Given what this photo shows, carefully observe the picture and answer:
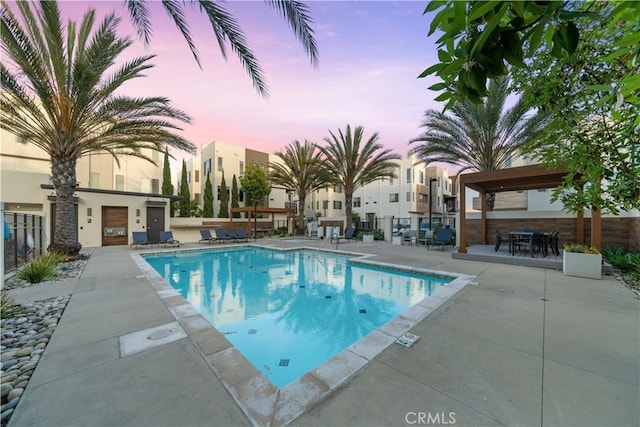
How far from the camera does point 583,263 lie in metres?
6.93

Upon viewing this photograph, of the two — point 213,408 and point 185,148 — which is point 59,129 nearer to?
point 185,148

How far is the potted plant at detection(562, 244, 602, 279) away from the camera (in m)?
6.77

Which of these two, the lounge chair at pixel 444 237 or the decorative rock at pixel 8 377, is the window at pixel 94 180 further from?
the lounge chair at pixel 444 237

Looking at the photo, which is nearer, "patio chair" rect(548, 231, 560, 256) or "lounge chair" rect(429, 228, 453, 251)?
"patio chair" rect(548, 231, 560, 256)

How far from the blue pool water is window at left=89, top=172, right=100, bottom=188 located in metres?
11.3

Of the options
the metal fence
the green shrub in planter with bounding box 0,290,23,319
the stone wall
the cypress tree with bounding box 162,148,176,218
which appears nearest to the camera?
the green shrub in planter with bounding box 0,290,23,319

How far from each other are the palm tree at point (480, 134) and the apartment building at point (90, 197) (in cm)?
1636

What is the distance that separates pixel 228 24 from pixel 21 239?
9166 millimetres

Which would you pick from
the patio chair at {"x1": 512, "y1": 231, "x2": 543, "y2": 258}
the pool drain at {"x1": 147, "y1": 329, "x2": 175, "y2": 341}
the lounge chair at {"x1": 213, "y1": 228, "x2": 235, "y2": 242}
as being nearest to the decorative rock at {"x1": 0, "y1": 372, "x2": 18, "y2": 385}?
the pool drain at {"x1": 147, "y1": 329, "x2": 175, "y2": 341}

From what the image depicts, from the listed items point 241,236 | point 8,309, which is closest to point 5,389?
point 8,309

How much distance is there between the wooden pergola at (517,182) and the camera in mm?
7656

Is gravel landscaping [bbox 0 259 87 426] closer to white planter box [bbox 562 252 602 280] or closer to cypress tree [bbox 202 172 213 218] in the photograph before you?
white planter box [bbox 562 252 602 280]

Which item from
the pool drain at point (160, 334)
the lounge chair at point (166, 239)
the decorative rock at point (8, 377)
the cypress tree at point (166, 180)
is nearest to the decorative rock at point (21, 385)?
the decorative rock at point (8, 377)

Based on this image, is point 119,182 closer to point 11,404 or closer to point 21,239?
point 21,239
